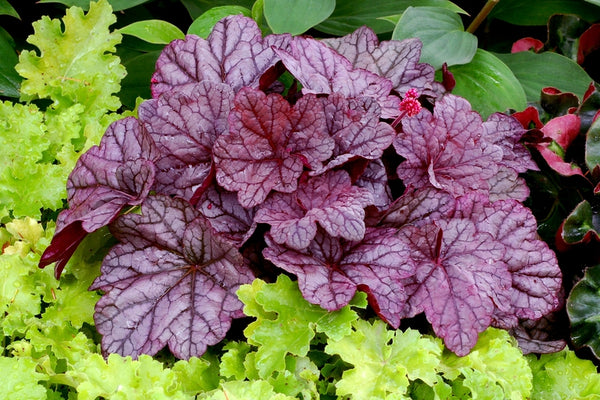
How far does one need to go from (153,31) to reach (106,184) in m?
0.59

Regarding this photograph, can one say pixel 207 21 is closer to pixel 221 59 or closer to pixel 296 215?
pixel 221 59

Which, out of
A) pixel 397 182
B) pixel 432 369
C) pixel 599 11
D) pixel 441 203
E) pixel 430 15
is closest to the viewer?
pixel 432 369

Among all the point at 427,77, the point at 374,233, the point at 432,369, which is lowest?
the point at 432,369

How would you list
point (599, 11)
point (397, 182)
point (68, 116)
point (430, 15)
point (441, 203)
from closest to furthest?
point (441, 203) < point (397, 182) < point (68, 116) < point (430, 15) < point (599, 11)

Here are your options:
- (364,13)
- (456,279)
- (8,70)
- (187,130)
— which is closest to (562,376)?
(456,279)

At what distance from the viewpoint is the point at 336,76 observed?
117 centimetres

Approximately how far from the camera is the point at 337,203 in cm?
100

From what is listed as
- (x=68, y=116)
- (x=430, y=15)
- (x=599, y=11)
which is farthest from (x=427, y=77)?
(x=599, y=11)

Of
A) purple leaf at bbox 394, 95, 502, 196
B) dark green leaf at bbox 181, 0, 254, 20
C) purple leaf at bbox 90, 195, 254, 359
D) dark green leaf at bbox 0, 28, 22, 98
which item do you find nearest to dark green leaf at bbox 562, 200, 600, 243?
purple leaf at bbox 394, 95, 502, 196

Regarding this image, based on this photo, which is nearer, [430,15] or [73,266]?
[73,266]

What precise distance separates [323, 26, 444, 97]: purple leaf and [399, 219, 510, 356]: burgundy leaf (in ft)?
1.13

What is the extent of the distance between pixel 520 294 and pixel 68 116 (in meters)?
0.99

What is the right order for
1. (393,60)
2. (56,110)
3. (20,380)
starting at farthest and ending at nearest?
(56,110) → (393,60) → (20,380)

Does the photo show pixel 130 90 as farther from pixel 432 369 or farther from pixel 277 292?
pixel 432 369
